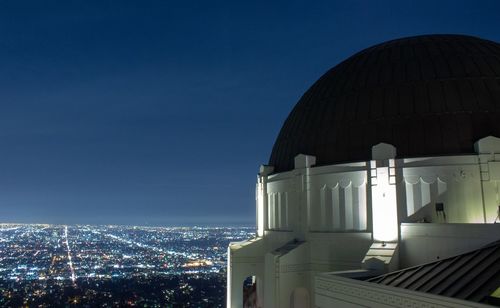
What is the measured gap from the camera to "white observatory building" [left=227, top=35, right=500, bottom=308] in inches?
738

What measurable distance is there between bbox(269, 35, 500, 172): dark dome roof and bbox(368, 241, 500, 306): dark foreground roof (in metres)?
7.33

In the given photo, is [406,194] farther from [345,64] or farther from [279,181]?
[345,64]

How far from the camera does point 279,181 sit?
2597cm

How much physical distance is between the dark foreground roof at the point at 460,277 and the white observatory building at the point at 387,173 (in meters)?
0.32

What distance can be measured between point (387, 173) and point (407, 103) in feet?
13.6

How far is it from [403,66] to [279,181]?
9.25 metres

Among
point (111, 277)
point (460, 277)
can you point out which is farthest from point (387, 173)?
point (111, 277)

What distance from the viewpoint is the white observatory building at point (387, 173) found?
18.7 m

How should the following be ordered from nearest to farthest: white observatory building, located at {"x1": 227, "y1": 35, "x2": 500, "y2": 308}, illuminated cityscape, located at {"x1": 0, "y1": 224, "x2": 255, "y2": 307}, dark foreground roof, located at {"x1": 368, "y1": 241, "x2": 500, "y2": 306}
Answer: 1. dark foreground roof, located at {"x1": 368, "y1": 241, "x2": 500, "y2": 306}
2. white observatory building, located at {"x1": 227, "y1": 35, "x2": 500, "y2": 308}
3. illuminated cityscape, located at {"x1": 0, "y1": 224, "x2": 255, "y2": 307}

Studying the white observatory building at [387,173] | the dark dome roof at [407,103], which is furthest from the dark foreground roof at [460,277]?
the dark dome roof at [407,103]

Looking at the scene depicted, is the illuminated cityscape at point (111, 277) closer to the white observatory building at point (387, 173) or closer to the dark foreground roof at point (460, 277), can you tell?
the white observatory building at point (387, 173)

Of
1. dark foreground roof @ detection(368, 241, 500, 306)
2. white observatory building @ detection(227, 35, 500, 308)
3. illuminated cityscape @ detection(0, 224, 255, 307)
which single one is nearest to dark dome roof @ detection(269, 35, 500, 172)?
white observatory building @ detection(227, 35, 500, 308)

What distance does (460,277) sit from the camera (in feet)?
40.7

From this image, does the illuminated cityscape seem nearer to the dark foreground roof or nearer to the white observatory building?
the white observatory building
